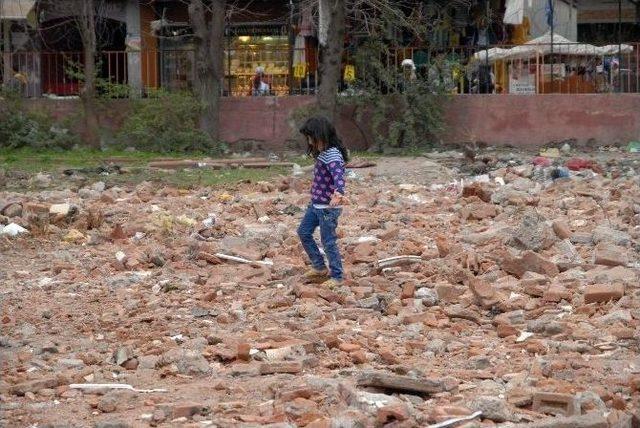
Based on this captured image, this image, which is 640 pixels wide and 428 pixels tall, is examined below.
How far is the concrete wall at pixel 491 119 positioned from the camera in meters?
23.9

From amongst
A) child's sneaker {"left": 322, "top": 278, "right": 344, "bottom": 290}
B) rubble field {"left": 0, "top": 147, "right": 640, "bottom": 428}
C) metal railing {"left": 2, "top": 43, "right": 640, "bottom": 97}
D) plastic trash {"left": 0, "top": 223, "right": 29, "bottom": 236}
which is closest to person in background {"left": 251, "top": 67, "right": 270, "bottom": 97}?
metal railing {"left": 2, "top": 43, "right": 640, "bottom": 97}

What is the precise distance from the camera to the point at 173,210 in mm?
15367

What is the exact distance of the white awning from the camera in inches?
997

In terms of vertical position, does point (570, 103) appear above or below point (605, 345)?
above

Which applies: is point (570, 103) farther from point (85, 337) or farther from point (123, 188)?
point (85, 337)

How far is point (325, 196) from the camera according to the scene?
10570 millimetres

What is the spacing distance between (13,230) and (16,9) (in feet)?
43.8

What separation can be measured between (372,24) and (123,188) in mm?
7811

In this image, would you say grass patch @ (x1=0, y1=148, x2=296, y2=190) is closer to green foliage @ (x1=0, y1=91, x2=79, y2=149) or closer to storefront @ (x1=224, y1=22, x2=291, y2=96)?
green foliage @ (x1=0, y1=91, x2=79, y2=149)

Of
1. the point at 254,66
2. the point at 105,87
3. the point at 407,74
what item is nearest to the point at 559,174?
the point at 407,74

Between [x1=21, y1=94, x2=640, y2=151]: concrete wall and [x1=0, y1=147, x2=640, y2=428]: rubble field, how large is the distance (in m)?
7.32

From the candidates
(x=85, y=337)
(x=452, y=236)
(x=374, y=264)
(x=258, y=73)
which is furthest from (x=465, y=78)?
(x=85, y=337)

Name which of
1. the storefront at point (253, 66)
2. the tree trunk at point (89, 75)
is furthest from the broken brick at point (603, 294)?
the storefront at point (253, 66)

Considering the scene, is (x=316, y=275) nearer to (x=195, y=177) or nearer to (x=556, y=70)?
(x=195, y=177)
